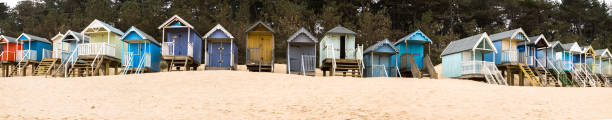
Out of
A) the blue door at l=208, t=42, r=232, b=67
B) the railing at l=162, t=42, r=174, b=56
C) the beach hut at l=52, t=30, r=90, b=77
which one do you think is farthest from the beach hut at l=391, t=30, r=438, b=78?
the beach hut at l=52, t=30, r=90, b=77

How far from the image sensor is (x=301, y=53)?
28.8m

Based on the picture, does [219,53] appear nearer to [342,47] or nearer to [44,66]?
[342,47]

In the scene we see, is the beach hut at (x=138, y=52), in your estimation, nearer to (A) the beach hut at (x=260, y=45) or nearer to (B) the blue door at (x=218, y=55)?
(B) the blue door at (x=218, y=55)

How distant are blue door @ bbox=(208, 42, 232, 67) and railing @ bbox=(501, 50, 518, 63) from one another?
700 inches

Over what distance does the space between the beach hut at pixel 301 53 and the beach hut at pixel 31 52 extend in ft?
58.6

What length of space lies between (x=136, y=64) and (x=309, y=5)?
28646 millimetres

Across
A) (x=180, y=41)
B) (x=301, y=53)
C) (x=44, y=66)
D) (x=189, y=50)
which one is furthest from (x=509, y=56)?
(x=44, y=66)

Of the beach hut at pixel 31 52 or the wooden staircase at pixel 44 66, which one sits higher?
the beach hut at pixel 31 52

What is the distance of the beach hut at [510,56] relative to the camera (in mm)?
28609

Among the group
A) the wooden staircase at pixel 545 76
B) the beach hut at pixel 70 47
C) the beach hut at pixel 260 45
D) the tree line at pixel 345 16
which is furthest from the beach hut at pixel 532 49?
the beach hut at pixel 70 47

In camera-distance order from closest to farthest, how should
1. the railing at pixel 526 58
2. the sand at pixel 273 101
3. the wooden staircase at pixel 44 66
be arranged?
the sand at pixel 273 101
the railing at pixel 526 58
the wooden staircase at pixel 44 66

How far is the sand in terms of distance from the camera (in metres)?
13.1

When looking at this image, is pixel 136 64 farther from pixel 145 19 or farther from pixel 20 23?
pixel 20 23

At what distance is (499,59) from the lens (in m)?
29.6
